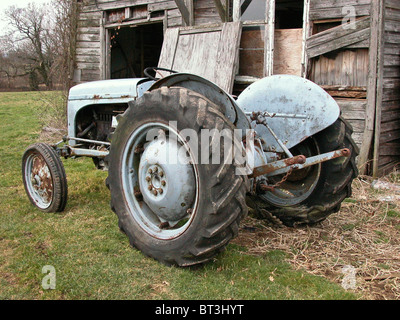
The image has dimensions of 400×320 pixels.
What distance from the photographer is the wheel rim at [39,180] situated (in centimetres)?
415

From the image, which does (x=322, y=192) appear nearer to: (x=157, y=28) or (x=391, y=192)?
(x=391, y=192)

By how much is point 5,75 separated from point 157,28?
19.4 metres

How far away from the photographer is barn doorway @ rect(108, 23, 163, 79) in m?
12.0

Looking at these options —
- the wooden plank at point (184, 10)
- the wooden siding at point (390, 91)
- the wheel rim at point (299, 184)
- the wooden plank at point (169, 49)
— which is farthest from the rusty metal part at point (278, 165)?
the wooden plank at point (184, 10)

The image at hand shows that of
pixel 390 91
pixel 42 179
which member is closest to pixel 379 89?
pixel 390 91

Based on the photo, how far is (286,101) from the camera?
11.1 feet

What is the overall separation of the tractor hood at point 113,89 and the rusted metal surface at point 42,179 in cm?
88

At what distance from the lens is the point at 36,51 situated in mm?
31094

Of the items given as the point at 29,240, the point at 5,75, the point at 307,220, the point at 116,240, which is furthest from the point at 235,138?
the point at 5,75

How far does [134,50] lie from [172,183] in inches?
→ 420

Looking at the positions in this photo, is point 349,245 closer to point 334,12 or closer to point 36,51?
point 334,12

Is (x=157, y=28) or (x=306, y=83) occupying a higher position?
(x=157, y=28)

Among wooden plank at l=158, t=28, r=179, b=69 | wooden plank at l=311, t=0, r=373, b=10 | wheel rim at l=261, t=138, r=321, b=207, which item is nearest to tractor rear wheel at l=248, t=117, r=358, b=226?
wheel rim at l=261, t=138, r=321, b=207

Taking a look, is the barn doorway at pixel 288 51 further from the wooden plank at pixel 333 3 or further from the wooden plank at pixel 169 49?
the wooden plank at pixel 169 49
